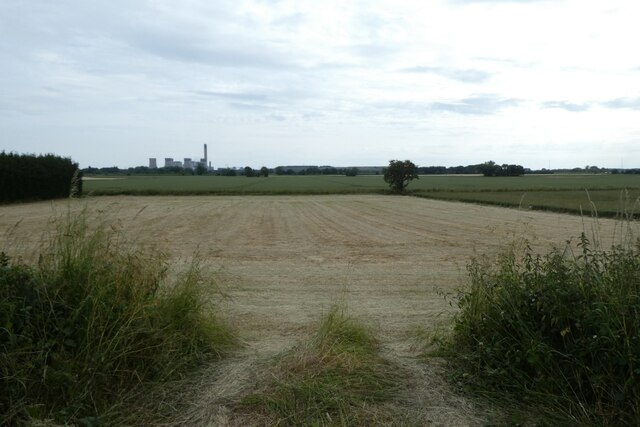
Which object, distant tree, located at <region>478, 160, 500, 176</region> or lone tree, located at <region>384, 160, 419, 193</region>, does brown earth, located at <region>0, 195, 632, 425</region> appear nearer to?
lone tree, located at <region>384, 160, 419, 193</region>

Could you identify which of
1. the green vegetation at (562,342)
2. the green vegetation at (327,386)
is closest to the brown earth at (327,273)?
the green vegetation at (327,386)

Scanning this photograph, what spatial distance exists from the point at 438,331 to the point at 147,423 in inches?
139

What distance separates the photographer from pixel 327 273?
40.1ft

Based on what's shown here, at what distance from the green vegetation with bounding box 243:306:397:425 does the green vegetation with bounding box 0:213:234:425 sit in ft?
3.36

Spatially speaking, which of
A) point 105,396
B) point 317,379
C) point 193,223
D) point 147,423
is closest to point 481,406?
point 317,379

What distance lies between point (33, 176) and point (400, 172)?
1588 inches

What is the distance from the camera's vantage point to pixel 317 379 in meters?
4.38

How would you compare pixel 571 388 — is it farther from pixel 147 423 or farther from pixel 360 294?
pixel 360 294

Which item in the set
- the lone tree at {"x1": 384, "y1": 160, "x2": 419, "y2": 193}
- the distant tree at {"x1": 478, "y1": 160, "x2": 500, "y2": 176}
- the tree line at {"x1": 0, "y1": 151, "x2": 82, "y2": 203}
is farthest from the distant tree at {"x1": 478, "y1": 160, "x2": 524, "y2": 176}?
the tree line at {"x1": 0, "y1": 151, "x2": 82, "y2": 203}

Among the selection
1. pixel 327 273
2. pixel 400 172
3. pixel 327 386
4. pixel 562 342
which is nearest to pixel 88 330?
pixel 327 386

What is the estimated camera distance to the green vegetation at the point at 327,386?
396 cm

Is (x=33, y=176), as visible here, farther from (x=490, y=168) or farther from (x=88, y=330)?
(x=490, y=168)

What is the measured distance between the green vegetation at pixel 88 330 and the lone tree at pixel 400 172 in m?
59.8

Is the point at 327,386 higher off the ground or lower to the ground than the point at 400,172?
lower
